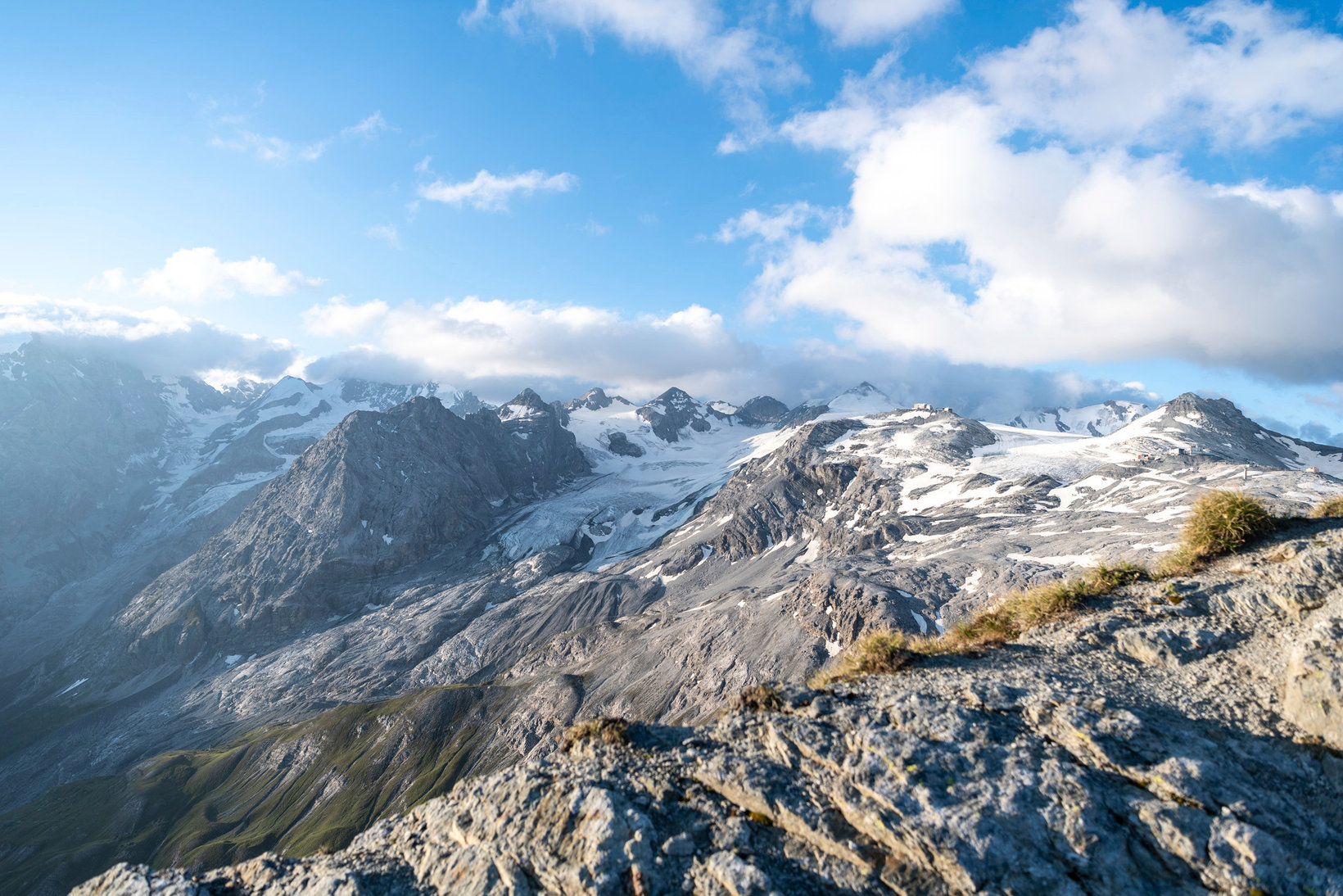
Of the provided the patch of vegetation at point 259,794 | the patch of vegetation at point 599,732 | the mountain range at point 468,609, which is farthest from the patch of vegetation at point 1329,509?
the patch of vegetation at point 259,794

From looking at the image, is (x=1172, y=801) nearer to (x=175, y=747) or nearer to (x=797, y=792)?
(x=797, y=792)

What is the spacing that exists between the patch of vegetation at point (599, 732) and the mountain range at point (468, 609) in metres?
20.2

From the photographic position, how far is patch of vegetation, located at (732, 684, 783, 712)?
30.8 ft

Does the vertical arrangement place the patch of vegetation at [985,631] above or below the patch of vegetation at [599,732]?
above

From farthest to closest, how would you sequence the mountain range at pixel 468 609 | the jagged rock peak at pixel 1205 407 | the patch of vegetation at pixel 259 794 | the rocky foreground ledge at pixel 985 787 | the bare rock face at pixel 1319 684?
1. the jagged rock peak at pixel 1205 407
2. the mountain range at pixel 468 609
3. the patch of vegetation at pixel 259 794
4. the bare rock face at pixel 1319 684
5. the rocky foreground ledge at pixel 985 787

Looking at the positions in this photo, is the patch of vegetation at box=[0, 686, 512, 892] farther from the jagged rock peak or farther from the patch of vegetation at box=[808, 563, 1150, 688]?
the jagged rock peak

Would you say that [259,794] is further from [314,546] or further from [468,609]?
[314,546]

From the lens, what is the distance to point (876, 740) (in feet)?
26.4

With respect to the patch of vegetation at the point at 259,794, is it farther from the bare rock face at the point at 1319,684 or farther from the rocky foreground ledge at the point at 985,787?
the bare rock face at the point at 1319,684

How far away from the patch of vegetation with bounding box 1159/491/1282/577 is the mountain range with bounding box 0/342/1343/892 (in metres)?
26.2

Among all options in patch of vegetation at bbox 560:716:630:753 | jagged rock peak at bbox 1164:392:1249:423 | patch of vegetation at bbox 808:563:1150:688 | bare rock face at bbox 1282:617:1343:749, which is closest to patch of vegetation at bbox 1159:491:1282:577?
patch of vegetation at bbox 808:563:1150:688

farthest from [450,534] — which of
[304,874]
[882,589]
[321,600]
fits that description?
[304,874]

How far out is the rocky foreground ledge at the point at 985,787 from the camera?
646cm

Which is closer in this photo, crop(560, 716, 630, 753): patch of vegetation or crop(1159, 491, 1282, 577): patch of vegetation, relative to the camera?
crop(560, 716, 630, 753): patch of vegetation
